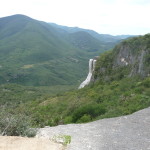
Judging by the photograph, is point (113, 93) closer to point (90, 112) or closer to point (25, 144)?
point (90, 112)

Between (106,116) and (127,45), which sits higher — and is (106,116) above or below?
below

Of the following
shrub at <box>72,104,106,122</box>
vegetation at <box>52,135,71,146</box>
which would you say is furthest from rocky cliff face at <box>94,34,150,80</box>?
vegetation at <box>52,135,71,146</box>

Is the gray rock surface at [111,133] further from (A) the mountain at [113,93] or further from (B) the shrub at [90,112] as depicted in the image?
(B) the shrub at [90,112]

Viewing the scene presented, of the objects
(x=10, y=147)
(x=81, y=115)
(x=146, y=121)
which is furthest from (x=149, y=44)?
(x=10, y=147)

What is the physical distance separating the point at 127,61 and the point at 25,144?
2804 cm

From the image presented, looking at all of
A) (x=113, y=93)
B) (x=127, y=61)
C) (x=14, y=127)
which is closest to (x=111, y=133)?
(x=14, y=127)

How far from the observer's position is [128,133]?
1263 centimetres

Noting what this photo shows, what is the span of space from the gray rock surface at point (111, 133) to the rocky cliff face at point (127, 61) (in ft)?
44.6

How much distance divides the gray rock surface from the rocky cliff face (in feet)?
44.6

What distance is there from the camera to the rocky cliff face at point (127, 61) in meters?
29.6

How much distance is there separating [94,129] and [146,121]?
10.3 ft

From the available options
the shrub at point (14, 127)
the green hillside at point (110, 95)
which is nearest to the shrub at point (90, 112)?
the green hillside at point (110, 95)

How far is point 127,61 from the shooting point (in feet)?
118

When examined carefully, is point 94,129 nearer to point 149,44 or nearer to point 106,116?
point 106,116
